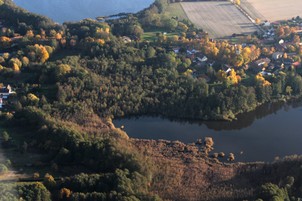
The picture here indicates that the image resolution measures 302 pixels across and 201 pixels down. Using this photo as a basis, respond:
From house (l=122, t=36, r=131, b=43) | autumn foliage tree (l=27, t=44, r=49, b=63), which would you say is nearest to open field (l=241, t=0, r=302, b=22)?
house (l=122, t=36, r=131, b=43)

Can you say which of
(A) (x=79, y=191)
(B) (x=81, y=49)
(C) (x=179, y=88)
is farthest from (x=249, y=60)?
(A) (x=79, y=191)

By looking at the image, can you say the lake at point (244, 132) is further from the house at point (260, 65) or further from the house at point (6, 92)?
the house at point (6, 92)

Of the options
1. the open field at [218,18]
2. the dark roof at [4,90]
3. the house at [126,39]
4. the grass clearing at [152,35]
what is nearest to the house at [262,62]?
the open field at [218,18]

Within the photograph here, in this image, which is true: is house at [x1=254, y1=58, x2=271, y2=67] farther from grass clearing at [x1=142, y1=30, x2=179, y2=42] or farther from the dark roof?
the dark roof

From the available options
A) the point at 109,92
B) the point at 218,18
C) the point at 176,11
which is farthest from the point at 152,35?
the point at 109,92

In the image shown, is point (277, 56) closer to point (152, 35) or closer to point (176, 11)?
point (152, 35)

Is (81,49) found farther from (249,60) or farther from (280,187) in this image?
(280,187)
